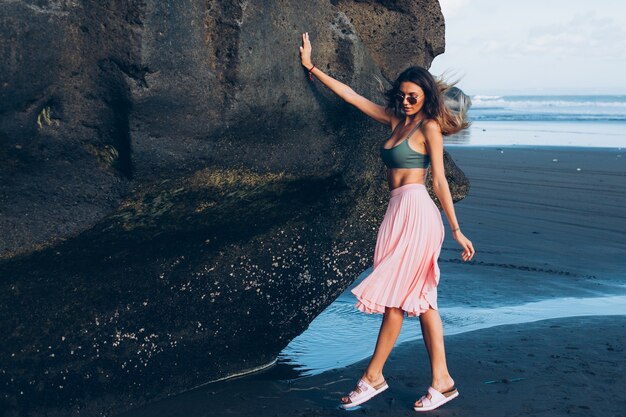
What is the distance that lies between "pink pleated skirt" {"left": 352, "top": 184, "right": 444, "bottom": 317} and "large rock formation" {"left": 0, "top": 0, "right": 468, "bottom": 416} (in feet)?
1.75

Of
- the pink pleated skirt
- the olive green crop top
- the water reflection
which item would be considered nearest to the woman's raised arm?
the olive green crop top

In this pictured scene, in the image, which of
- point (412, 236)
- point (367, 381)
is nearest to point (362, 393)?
point (367, 381)

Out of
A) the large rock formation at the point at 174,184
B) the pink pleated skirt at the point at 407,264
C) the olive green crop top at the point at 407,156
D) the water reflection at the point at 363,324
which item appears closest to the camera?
the large rock formation at the point at 174,184

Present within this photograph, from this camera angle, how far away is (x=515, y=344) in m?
5.39

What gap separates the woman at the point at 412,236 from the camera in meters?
4.30

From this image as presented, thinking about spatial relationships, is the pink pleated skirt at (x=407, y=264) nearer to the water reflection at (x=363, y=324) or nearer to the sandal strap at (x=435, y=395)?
the sandal strap at (x=435, y=395)

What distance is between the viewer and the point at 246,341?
4.99 metres

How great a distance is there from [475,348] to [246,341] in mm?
1370

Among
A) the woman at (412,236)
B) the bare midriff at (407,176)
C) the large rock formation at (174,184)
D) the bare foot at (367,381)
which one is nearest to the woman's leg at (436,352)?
the woman at (412,236)

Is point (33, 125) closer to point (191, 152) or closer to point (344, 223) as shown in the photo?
point (191, 152)

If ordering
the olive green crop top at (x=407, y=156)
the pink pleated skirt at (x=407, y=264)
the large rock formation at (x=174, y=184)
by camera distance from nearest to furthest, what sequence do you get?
the large rock formation at (x=174, y=184) → the pink pleated skirt at (x=407, y=264) → the olive green crop top at (x=407, y=156)

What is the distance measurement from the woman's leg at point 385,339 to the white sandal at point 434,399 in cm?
24

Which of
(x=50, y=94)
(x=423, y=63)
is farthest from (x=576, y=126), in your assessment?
(x=50, y=94)

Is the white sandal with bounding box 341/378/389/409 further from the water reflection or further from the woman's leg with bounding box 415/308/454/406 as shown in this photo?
the water reflection
